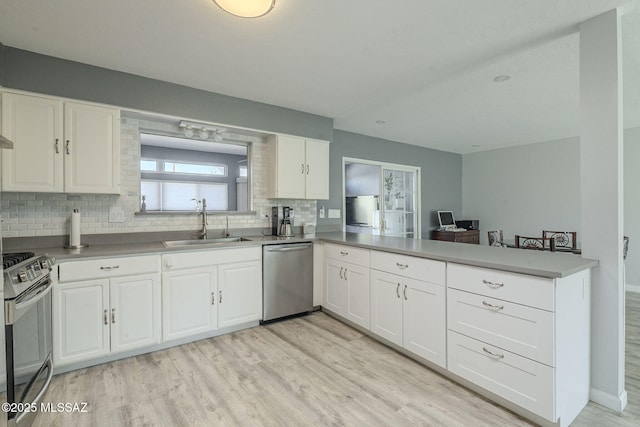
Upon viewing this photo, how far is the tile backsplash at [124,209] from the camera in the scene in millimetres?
2457

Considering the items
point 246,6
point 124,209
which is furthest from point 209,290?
point 246,6

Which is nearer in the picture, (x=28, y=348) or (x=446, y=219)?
(x=28, y=348)

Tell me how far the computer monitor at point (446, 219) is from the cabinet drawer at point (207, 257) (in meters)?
4.19

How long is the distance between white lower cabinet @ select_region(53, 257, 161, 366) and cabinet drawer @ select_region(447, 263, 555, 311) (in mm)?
2392

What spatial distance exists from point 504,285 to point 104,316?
113 inches

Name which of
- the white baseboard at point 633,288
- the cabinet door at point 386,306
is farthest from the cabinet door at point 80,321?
the white baseboard at point 633,288

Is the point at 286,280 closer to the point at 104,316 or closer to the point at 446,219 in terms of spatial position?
the point at 104,316

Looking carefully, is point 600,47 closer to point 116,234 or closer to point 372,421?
point 372,421

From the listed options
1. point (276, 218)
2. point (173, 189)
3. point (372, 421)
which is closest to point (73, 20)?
point (173, 189)

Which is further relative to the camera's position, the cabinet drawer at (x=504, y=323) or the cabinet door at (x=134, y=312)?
the cabinet door at (x=134, y=312)

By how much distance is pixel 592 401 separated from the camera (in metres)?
1.94

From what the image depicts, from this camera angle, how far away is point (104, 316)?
92.7 inches

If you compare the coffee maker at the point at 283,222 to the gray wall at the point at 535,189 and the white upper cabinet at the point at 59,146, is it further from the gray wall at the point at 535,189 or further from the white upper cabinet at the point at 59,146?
the gray wall at the point at 535,189

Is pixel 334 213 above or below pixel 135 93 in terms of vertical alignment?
below
